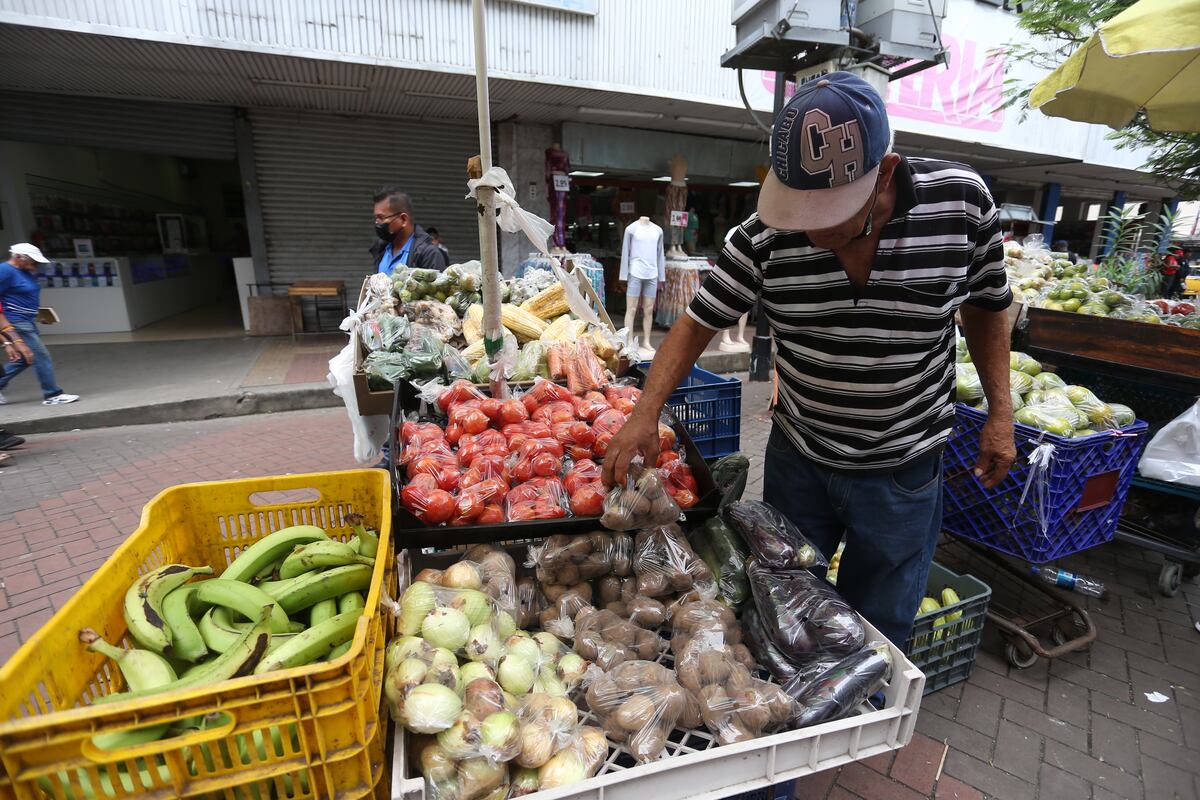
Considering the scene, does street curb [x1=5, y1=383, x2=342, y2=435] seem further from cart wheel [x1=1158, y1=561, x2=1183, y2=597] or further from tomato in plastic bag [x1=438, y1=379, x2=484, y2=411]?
cart wheel [x1=1158, y1=561, x2=1183, y2=597]

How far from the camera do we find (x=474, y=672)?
1.46 m

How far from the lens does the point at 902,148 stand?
13.7 m

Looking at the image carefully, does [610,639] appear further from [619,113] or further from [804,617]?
[619,113]

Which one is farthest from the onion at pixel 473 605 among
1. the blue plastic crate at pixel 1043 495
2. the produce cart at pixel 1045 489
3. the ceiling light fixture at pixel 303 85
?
the ceiling light fixture at pixel 303 85

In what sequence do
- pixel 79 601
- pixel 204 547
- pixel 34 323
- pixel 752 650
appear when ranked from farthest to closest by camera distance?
pixel 34 323, pixel 204 547, pixel 752 650, pixel 79 601

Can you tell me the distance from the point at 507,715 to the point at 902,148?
15692mm

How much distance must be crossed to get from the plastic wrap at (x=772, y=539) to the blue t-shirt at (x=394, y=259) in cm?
393

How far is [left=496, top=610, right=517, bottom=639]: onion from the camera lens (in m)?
1.65

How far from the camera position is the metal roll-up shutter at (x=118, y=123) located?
9.16 m

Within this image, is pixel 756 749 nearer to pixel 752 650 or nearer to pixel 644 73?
pixel 752 650

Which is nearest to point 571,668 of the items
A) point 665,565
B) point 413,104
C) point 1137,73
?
point 665,565

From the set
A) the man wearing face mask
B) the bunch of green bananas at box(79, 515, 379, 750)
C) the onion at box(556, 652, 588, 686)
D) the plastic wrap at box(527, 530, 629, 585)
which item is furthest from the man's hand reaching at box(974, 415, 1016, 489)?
the man wearing face mask

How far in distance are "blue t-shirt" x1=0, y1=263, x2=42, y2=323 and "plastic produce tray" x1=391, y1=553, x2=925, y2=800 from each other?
320 inches

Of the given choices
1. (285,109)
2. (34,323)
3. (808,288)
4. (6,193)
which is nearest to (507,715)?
(808,288)
